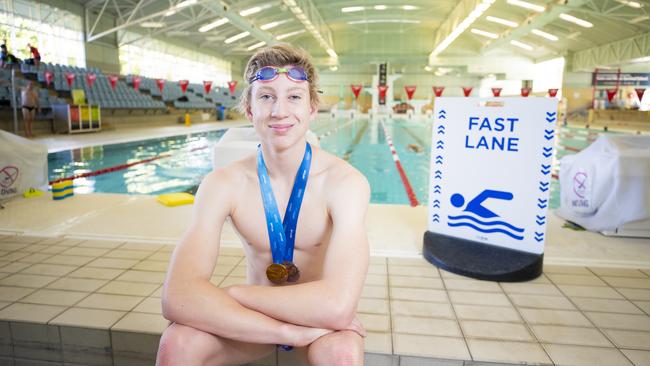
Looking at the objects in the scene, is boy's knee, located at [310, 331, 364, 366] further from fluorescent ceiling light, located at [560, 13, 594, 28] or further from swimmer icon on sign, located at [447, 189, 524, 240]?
fluorescent ceiling light, located at [560, 13, 594, 28]

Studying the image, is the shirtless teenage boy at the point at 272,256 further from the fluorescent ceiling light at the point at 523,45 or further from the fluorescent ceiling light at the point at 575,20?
the fluorescent ceiling light at the point at 523,45

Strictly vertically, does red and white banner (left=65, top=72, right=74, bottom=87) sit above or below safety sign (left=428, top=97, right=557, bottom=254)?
above

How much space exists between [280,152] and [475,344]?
1.08 metres

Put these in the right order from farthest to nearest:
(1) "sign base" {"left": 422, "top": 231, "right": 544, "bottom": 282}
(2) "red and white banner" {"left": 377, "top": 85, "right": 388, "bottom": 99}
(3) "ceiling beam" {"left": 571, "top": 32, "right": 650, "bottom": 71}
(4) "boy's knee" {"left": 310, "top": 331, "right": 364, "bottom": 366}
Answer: (2) "red and white banner" {"left": 377, "top": 85, "right": 388, "bottom": 99} → (3) "ceiling beam" {"left": 571, "top": 32, "right": 650, "bottom": 71} → (1) "sign base" {"left": 422, "top": 231, "right": 544, "bottom": 282} → (4) "boy's knee" {"left": 310, "top": 331, "right": 364, "bottom": 366}

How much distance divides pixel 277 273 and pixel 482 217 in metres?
1.59

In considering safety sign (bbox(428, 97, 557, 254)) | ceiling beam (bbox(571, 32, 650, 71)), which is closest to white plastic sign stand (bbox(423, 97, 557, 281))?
safety sign (bbox(428, 97, 557, 254))

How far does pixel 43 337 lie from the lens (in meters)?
1.80

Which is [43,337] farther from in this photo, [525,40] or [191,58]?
[525,40]

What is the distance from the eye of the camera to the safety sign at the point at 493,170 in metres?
2.30

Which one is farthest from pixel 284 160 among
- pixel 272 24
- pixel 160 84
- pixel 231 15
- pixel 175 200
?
pixel 272 24

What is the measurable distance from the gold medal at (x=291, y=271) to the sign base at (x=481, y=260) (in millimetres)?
1252

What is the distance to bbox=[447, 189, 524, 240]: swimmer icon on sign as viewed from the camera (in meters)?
2.42

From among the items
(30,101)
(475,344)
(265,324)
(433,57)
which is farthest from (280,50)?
(433,57)

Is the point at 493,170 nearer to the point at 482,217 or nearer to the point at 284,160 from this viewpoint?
the point at 482,217
